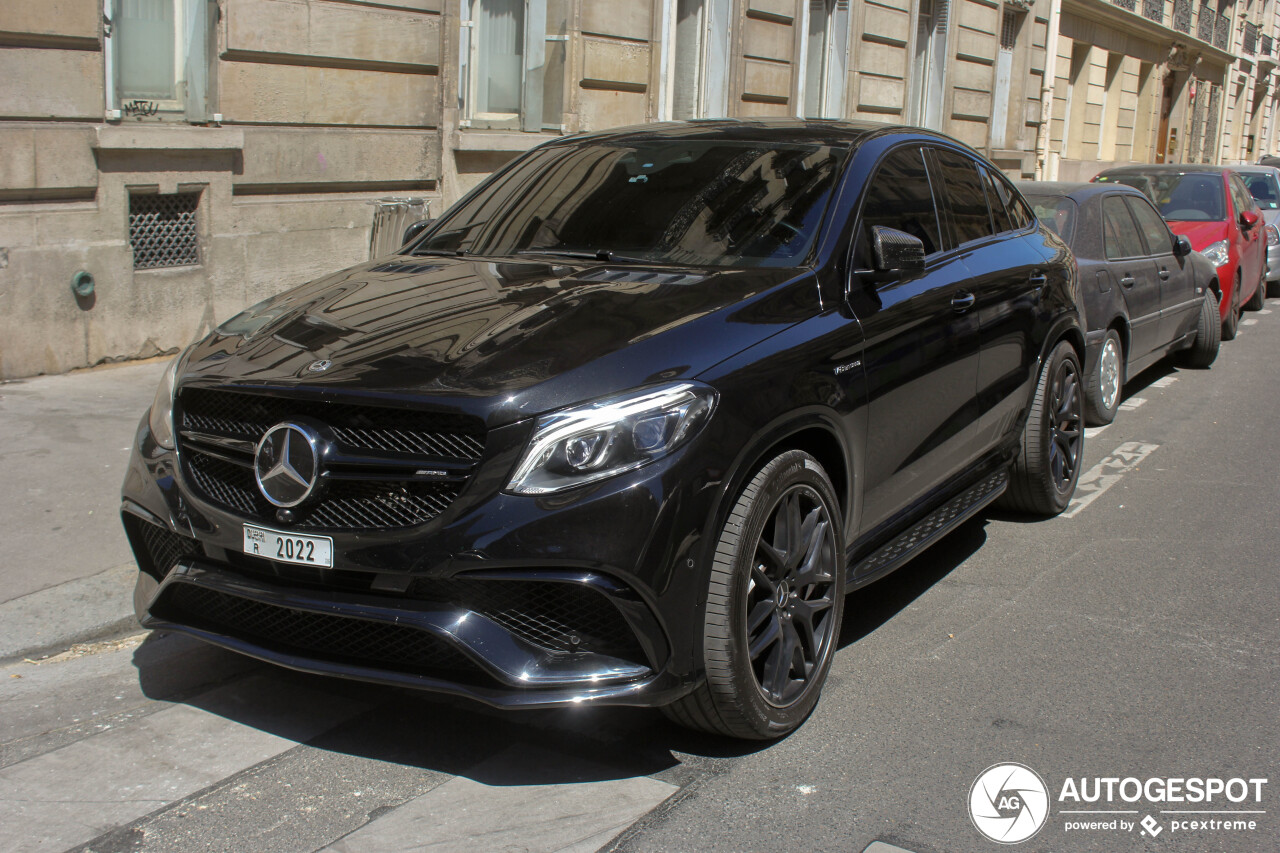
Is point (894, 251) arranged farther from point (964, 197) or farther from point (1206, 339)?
point (1206, 339)

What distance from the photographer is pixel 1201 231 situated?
1254 cm

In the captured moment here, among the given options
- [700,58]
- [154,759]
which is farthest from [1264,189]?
[154,759]

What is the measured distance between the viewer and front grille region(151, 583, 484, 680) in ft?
10.7

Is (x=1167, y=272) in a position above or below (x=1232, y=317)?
above

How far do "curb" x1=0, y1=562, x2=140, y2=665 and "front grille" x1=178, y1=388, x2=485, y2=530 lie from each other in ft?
4.61

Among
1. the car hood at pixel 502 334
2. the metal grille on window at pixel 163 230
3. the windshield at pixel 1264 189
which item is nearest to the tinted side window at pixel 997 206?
the car hood at pixel 502 334

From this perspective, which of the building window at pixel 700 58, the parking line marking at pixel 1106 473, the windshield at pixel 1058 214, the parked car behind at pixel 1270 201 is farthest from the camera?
the parked car behind at pixel 1270 201

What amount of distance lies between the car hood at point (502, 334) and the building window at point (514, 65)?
866cm

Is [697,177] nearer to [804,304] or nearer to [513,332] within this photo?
[804,304]

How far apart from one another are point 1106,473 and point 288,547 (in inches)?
210

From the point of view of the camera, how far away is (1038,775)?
3533 millimetres

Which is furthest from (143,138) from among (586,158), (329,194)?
(586,158)

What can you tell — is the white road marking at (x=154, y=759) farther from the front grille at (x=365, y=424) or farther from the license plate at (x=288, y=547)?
the front grille at (x=365, y=424)

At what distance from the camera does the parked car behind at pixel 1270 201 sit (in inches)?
685
